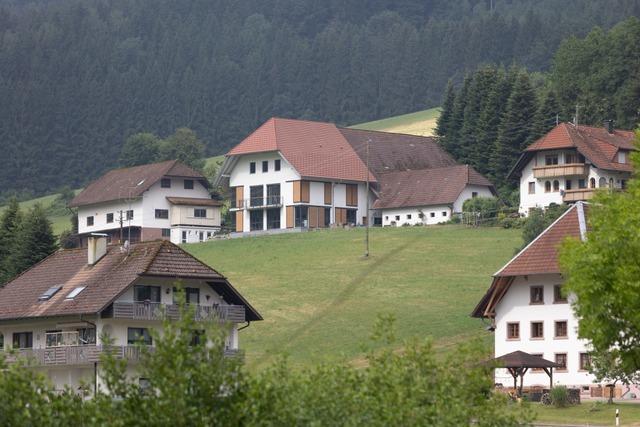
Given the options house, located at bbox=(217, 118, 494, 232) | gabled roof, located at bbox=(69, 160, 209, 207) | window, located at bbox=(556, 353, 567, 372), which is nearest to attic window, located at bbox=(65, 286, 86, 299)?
window, located at bbox=(556, 353, 567, 372)

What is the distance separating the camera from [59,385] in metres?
72.1

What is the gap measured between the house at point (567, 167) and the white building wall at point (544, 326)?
3880 centimetres

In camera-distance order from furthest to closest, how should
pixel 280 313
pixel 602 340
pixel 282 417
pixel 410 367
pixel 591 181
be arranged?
pixel 591 181 → pixel 280 313 → pixel 602 340 → pixel 410 367 → pixel 282 417

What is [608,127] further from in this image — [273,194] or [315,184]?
[273,194]

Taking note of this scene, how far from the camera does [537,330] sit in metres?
80.8

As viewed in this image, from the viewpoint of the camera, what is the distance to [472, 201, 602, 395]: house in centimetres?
7906

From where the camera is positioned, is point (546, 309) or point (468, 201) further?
point (468, 201)

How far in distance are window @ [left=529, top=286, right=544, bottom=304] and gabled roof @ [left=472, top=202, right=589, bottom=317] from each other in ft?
3.81

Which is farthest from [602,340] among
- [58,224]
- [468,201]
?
[58,224]

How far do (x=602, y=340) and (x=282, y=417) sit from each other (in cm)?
2041

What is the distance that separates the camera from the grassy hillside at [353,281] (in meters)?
85.9

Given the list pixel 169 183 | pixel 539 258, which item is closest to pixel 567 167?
pixel 169 183

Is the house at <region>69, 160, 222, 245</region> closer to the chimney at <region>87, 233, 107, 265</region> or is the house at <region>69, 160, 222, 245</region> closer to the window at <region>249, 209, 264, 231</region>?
the window at <region>249, 209, 264, 231</region>

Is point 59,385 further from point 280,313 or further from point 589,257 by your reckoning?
point 589,257
